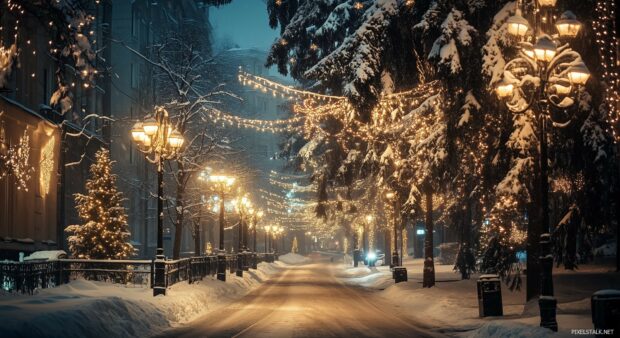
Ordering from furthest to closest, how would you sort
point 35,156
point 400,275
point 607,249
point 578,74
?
point 607,249 → point 400,275 → point 35,156 → point 578,74

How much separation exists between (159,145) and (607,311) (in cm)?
1598

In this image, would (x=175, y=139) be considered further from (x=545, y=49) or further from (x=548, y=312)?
(x=548, y=312)

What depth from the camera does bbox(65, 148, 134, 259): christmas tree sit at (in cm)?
3238

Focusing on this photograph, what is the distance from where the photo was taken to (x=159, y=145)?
2472cm

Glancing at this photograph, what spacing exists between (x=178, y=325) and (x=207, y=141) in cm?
3366

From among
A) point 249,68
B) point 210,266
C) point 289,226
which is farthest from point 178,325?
point 249,68

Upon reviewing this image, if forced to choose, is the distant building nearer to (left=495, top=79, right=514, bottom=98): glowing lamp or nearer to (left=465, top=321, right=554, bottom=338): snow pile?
(left=495, top=79, right=514, bottom=98): glowing lamp

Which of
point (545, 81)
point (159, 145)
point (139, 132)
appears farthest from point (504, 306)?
point (139, 132)

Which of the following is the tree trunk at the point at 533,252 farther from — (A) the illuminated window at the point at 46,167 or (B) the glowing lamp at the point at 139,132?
(A) the illuminated window at the point at 46,167

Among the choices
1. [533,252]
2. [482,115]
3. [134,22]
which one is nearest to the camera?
[482,115]

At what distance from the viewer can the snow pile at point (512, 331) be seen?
1405 centimetres

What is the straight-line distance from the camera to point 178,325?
2070 cm

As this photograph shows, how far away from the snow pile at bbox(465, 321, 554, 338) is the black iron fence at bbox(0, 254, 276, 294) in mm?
11690

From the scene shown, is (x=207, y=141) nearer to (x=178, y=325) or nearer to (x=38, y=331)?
(x=178, y=325)
